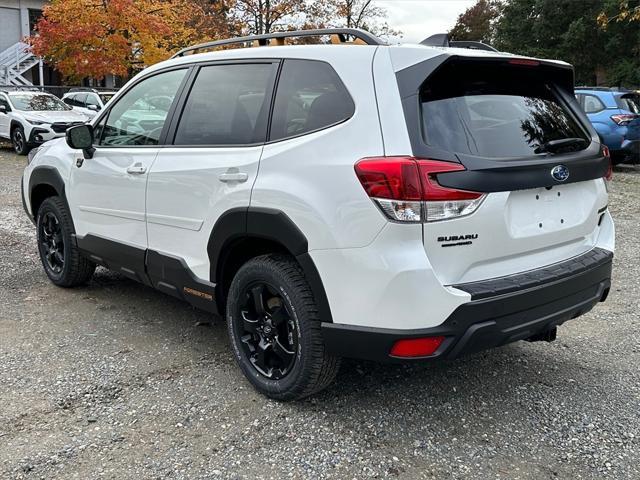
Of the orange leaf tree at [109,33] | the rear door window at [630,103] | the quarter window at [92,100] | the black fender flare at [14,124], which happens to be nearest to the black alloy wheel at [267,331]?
the rear door window at [630,103]

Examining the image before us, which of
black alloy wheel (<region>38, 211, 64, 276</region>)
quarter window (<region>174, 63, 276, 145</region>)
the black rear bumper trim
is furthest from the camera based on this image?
black alloy wheel (<region>38, 211, 64, 276</region>)

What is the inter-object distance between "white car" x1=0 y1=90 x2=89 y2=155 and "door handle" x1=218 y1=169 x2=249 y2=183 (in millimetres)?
13265

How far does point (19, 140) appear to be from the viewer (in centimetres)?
1593

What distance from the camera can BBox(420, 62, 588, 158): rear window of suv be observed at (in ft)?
9.02

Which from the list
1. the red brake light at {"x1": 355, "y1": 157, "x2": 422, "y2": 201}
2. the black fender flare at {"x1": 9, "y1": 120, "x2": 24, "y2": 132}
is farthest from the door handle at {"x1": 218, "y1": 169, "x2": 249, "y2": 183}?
the black fender flare at {"x1": 9, "y1": 120, "x2": 24, "y2": 132}

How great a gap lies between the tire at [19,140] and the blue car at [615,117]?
43.5ft

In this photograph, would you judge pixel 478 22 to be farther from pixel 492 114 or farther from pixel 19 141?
pixel 492 114

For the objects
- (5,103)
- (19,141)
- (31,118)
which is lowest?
(19,141)

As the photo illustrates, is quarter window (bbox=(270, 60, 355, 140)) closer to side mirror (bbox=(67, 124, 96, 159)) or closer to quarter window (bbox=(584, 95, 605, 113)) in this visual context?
side mirror (bbox=(67, 124, 96, 159))

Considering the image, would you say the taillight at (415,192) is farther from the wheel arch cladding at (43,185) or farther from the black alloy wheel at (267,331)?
the wheel arch cladding at (43,185)

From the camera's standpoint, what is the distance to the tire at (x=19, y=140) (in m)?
15.7

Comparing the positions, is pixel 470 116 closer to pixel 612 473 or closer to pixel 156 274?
pixel 612 473

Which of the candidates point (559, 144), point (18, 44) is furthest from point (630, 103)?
point (18, 44)

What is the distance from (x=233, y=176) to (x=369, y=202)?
2.99 feet
